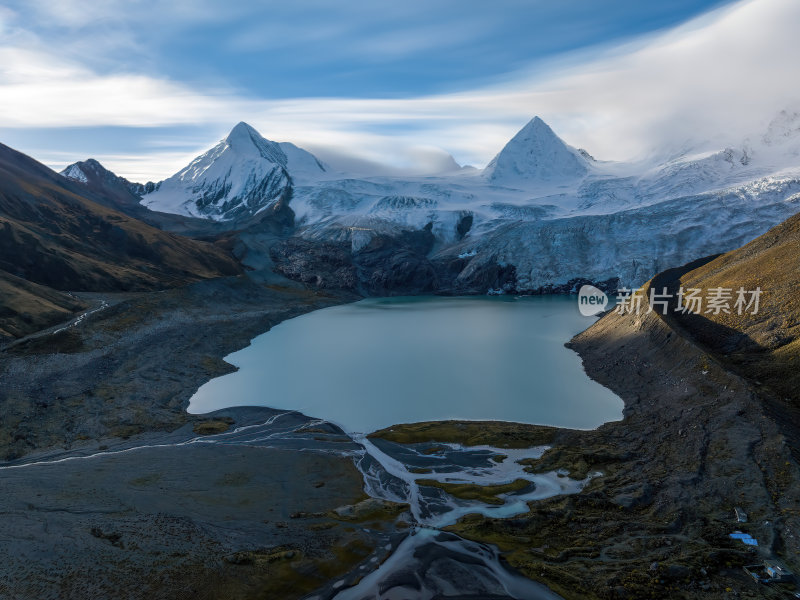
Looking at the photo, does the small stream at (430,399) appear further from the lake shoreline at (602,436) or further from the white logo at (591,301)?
the white logo at (591,301)

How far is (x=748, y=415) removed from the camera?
21016 millimetres

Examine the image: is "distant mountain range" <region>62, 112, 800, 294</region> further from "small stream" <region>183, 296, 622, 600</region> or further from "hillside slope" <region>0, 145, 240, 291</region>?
"small stream" <region>183, 296, 622, 600</region>

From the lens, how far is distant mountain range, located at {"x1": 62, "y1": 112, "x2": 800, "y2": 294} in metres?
95.1

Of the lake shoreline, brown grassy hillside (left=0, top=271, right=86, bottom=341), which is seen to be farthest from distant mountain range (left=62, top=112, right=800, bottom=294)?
the lake shoreline

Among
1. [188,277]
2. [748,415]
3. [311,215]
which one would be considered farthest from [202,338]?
[311,215]

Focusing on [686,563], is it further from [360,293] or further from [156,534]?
[360,293]

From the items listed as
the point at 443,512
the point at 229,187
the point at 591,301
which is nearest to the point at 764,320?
the point at 443,512

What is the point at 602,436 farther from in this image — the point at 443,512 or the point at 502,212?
the point at 502,212

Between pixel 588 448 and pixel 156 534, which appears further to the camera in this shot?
pixel 588 448

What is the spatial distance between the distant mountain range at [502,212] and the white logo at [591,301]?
18.8 feet

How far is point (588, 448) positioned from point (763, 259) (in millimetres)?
23696

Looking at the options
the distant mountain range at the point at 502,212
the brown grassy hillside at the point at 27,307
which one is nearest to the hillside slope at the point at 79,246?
the brown grassy hillside at the point at 27,307

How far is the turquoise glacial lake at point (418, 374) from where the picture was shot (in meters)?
29.3

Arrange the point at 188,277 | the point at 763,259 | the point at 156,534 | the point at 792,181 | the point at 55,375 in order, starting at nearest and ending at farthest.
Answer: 1. the point at 156,534
2. the point at 55,375
3. the point at 763,259
4. the point at 188,277
5. the point at 792,181
